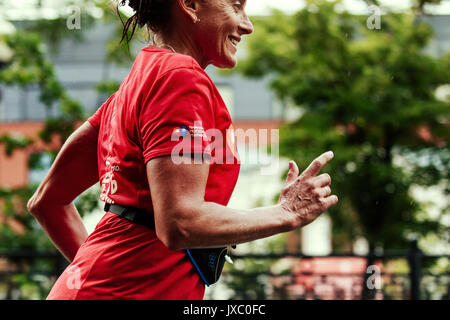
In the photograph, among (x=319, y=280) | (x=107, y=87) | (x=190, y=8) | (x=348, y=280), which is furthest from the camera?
(x=107, y=87)

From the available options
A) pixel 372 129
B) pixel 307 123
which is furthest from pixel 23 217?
pixel 372 129

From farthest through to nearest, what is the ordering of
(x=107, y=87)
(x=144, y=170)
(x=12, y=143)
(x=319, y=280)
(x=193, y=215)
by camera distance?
1. (x=12, y=143)
2. (x=107, y=87)
3. (x=319, y=280)
4. (x=144, y=170)
5. (x=193, y=215)

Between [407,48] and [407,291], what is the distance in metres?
4.67

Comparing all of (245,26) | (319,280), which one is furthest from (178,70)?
(319,280)

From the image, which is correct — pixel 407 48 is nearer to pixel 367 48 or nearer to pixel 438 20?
pixel 367 48

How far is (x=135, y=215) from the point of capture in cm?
146

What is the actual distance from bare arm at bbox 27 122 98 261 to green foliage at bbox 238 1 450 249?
7386mm

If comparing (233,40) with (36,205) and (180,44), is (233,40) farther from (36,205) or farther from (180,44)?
(36,205)

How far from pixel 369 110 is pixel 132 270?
850cm

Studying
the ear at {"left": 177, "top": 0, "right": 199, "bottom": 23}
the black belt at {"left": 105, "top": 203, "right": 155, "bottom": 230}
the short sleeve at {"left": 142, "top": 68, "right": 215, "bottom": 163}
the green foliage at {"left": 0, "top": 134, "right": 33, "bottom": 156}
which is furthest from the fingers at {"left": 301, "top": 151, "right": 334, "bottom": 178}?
the green foliage at {"left": 0, "top": 134, "right": 33, "bottom": 156}

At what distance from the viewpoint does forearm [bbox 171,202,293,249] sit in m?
1.27

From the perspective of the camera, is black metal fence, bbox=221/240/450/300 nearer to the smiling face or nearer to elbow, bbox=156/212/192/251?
the smiling face

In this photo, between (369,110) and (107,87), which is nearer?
(107,87)

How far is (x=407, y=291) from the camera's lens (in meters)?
6.80
